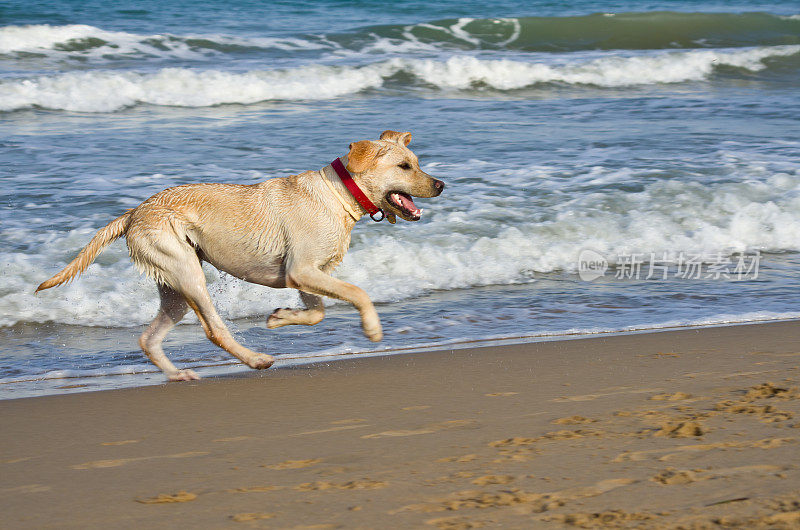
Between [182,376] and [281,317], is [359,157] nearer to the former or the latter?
[281,317]

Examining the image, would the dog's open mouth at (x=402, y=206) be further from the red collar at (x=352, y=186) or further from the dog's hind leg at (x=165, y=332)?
the dog's hind leg at (x=165, y=332)

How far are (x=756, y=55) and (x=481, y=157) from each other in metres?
12.2

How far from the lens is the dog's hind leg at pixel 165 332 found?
4.89 meters

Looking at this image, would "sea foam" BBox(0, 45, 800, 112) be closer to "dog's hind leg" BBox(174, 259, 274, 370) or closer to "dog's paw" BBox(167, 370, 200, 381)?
"dog's hind leg" BBox(174, 259, 274, 370)

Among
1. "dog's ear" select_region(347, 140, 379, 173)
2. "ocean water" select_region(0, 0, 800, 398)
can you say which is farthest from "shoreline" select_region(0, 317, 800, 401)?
"dog's ear" select_region(347, 140, 379, 173)

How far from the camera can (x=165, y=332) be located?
5070 mm

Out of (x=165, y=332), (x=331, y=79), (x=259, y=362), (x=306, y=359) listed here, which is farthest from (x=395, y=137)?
(x=331, y=79)

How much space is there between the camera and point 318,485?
3078 millimetres

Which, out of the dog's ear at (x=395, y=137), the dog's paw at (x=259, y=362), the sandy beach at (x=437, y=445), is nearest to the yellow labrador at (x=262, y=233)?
the dog's paw at (x=259, y=362)

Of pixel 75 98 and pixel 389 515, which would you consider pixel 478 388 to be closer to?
pixel 389 515

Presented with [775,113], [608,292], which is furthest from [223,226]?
[775,113]

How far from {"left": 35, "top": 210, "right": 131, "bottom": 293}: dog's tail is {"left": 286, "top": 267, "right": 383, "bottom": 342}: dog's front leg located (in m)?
1.00

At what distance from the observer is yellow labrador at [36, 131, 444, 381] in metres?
4.87

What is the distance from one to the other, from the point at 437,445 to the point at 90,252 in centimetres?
250
